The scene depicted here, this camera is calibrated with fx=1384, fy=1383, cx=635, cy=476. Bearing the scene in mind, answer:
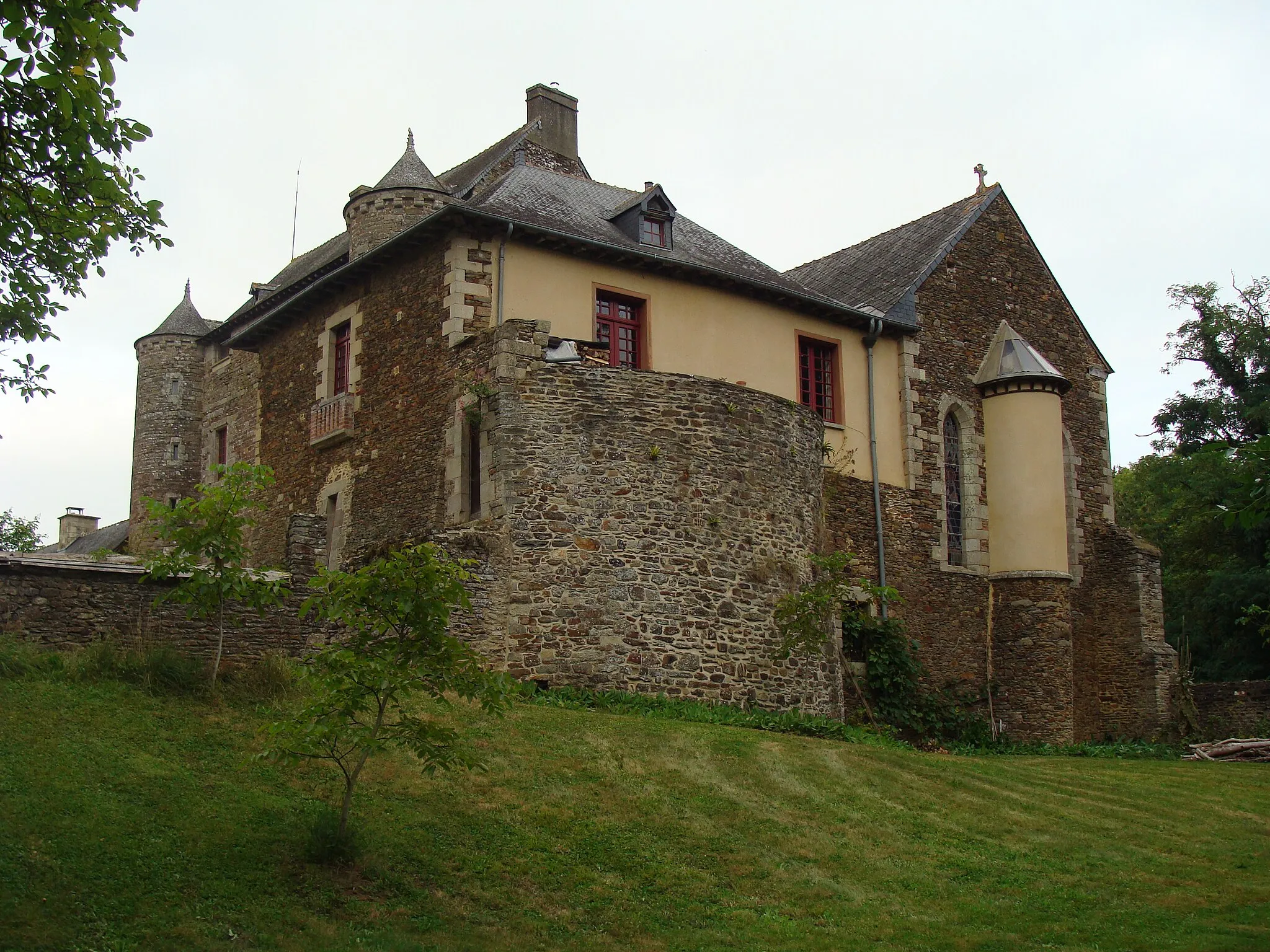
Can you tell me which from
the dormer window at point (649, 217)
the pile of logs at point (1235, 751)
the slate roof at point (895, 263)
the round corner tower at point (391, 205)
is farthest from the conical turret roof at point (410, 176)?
the pile of logs at point (1235, 751)

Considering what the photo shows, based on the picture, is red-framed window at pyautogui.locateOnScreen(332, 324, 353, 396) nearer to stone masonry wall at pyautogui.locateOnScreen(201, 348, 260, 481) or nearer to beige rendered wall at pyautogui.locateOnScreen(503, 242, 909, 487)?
stone masonry wall at pyautogui.locateOnScreen(201, 348, 260, 481)

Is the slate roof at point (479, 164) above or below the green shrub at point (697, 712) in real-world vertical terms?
above

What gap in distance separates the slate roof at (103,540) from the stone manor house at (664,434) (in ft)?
9.19

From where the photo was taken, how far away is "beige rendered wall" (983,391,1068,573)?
23.9 metres

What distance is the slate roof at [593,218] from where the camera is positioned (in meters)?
20.1

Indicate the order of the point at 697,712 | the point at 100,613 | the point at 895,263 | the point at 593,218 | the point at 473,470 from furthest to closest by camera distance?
the point at 895,263, the point at 593,218, the point at 473,470, the point at 697,712, the point at 100,613

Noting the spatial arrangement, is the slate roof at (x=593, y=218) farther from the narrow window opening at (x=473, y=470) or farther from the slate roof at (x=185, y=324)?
the slate roof at (x=185, y=324)

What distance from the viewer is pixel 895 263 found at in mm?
26094

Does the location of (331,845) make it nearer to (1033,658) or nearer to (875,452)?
A: (875,452)

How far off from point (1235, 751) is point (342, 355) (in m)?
15.5

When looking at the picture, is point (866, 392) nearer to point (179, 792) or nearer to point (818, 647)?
point (818, 647)

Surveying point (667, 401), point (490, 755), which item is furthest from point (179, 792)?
point (667, 401)

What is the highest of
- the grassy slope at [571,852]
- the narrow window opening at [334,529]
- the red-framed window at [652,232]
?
the red-framed window at [652,232]

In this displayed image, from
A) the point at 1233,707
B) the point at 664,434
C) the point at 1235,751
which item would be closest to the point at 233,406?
the point at 664,434
